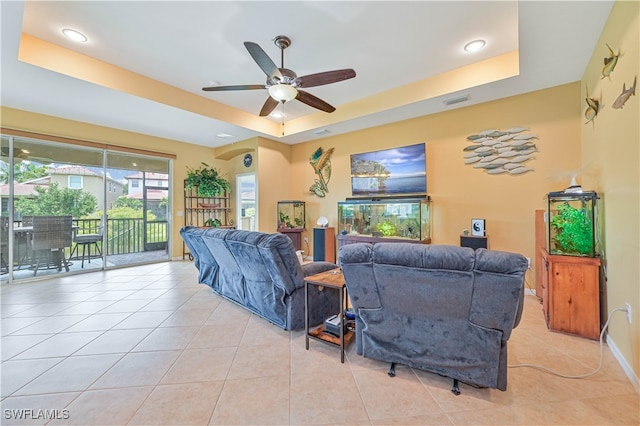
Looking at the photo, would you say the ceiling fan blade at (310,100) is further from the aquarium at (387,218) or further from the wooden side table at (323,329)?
the aquarium at (387,218)

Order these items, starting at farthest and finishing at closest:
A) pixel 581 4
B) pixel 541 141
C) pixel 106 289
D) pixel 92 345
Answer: pixel 106 289 → pixel 541 141 → pixel 92 345 → pixel 581 4

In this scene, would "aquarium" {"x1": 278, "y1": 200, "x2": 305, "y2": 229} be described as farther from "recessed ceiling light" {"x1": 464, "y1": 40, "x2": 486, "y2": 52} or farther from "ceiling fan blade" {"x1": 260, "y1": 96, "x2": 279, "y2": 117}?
"recessed ceiling light" {"x1": 464, "y1": 40, "x2": 486, "y2": 52}

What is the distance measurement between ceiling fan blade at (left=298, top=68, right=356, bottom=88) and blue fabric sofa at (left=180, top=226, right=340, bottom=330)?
1.54 meters

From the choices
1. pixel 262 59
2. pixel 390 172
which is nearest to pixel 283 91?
pixel 262 59

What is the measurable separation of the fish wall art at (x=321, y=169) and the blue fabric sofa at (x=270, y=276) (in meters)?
3.06

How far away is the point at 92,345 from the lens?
2.26m

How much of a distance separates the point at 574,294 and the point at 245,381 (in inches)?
113

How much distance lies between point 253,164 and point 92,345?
446 centimetres

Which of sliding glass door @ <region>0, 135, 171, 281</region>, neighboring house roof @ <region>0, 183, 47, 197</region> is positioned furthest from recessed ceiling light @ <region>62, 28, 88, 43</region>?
neighboring house roof @ <region>0, 183, 47, 197</region>

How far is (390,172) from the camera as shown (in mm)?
4773

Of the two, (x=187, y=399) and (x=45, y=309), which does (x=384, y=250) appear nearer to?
(x=187, y=399)

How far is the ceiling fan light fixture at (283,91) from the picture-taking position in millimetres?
2555

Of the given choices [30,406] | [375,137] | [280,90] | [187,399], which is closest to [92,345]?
[30,406]

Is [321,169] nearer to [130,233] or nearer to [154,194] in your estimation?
[154,194]
